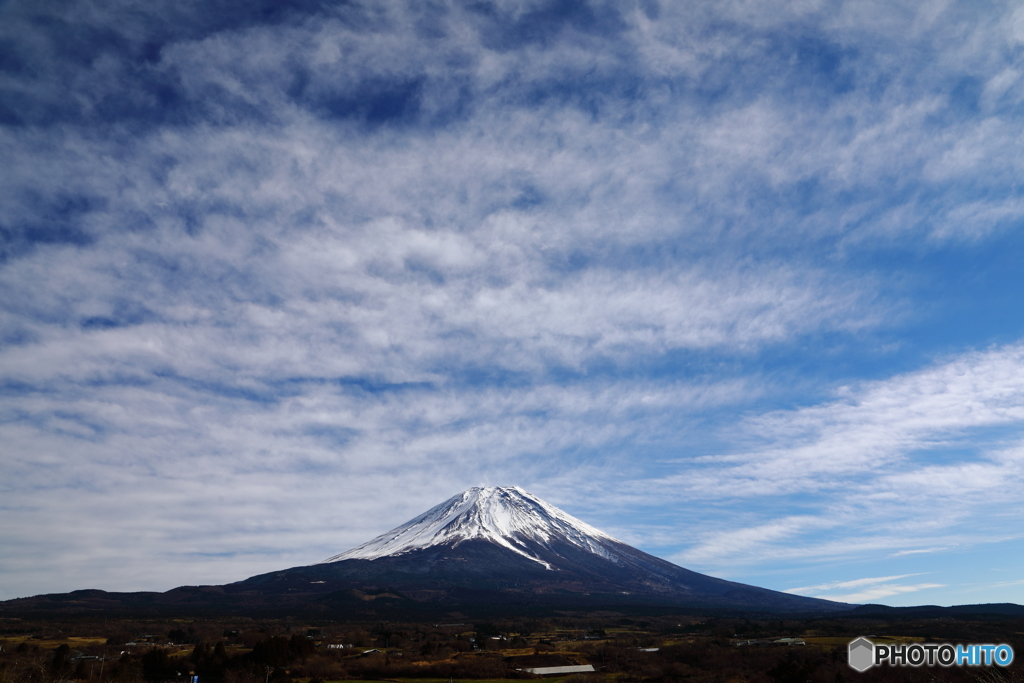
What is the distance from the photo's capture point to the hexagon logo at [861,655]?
215 feet

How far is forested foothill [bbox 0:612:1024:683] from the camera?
64525 mm

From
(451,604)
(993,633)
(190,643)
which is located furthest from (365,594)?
(993,633)

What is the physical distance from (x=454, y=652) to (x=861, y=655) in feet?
164

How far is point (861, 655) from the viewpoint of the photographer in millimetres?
69938

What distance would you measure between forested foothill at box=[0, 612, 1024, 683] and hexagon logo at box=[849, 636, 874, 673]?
1216 millimetres

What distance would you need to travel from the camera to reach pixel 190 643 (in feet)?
336

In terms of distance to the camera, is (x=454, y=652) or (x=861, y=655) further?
(x=454, y=652)
